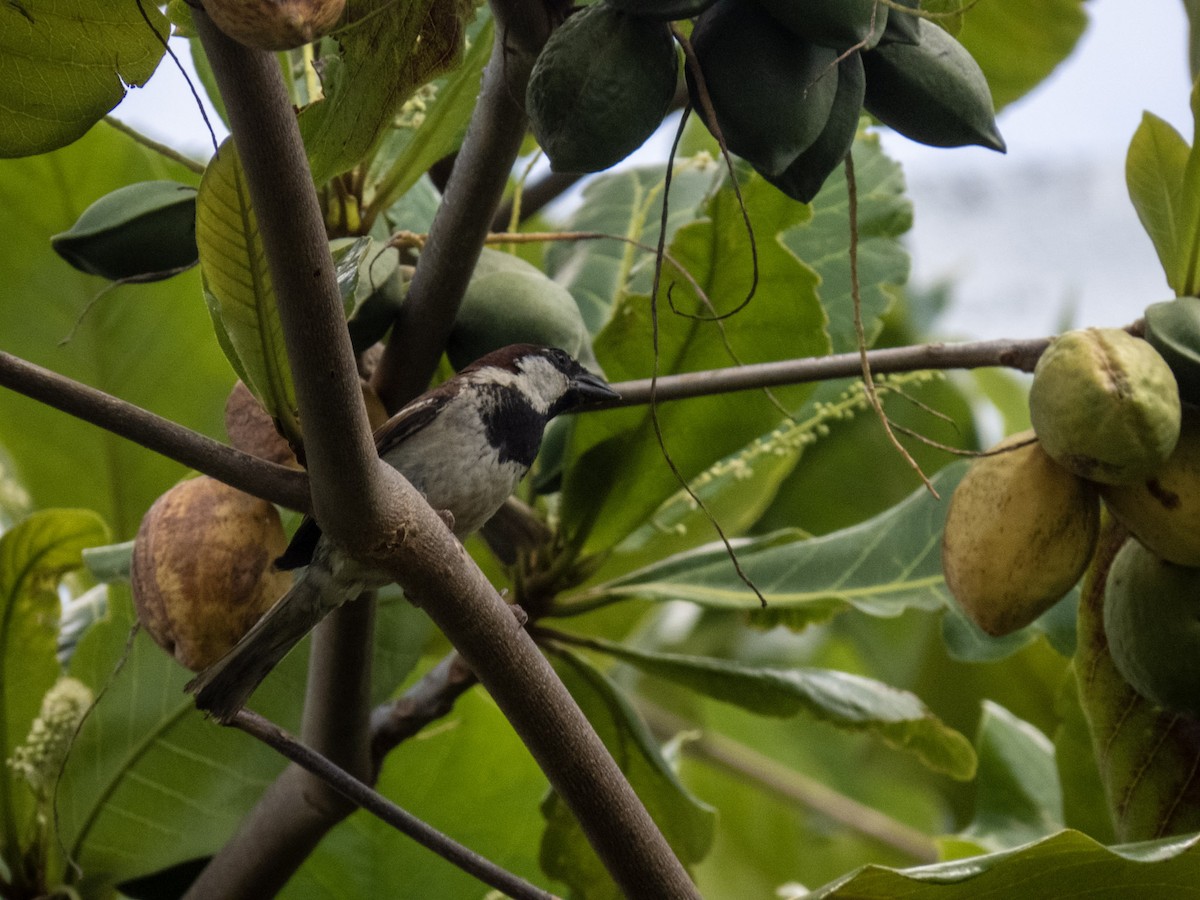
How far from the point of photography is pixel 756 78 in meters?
0.66

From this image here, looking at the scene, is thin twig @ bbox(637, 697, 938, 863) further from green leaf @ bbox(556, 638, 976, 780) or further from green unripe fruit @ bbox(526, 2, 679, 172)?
green unripe fruit @ bbox(526, 2, 679, 172)

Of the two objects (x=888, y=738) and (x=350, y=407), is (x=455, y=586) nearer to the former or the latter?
(x=350, y=407)

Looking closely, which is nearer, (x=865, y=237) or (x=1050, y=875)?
(x=1050, y=875)

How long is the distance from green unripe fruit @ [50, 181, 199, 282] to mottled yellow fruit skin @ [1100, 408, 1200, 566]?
582mm

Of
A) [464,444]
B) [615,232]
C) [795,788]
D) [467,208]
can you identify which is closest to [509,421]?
[464,444]

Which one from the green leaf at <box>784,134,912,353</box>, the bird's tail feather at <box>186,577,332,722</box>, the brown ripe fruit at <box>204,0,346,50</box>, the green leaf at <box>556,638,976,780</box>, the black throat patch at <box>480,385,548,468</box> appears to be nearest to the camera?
the brown ripe fruit at <box>204,0,346,50</box>

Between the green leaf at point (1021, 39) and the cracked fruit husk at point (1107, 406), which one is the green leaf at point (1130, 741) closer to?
the cracked fruit husk at point (1107, 406)

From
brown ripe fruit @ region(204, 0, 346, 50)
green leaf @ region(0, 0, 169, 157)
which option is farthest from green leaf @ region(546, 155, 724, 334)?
brown ripe fruit @ region(204, 0, 346, 50)

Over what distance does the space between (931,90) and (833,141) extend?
0.06 metres

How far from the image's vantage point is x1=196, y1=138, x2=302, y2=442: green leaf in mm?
641

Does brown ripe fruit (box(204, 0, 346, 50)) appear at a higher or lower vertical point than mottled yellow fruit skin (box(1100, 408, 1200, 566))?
higher

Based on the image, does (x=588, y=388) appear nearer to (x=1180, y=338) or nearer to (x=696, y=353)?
(x=696, y=353)

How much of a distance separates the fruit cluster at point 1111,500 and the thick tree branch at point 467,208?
1.09ft

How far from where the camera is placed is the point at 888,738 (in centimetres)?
122
